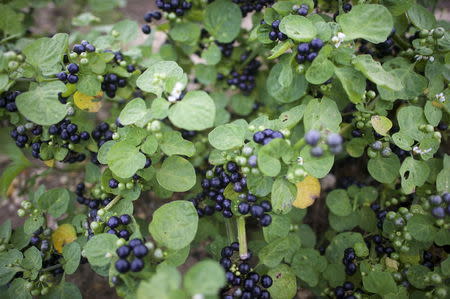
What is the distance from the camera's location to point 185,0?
2.51m

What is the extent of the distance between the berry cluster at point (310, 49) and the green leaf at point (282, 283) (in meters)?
1.25

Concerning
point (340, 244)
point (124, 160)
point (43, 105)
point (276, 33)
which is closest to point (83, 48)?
point (43, 105)

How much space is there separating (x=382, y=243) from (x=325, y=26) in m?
1.44

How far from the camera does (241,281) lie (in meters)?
1.89

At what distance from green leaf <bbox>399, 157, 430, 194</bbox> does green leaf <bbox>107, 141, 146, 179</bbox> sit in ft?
5.01

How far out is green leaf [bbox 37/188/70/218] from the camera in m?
2.25

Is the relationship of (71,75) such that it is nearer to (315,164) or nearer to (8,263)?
(8,263)

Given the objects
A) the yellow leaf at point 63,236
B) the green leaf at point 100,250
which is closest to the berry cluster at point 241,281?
the green leaf at point 100,250

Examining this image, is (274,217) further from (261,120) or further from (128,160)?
(128,160)

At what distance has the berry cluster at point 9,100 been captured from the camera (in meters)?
2.21

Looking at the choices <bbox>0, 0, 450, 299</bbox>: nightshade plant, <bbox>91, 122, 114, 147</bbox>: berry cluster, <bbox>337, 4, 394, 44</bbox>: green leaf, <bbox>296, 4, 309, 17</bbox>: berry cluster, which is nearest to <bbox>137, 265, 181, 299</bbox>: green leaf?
<bbox>0, 0, 450, 299</bbox>: nightshade plant

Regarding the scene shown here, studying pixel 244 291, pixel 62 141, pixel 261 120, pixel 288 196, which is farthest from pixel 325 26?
pixel 62 141

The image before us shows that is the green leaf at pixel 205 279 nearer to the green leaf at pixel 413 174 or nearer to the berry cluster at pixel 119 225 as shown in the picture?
the berry cluster at pixel 119 225

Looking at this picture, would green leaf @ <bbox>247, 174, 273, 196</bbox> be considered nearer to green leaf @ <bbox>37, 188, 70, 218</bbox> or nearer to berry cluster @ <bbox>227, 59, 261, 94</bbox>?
berry cluster @ <bbox>227, 59, 261, 94</bbox>
